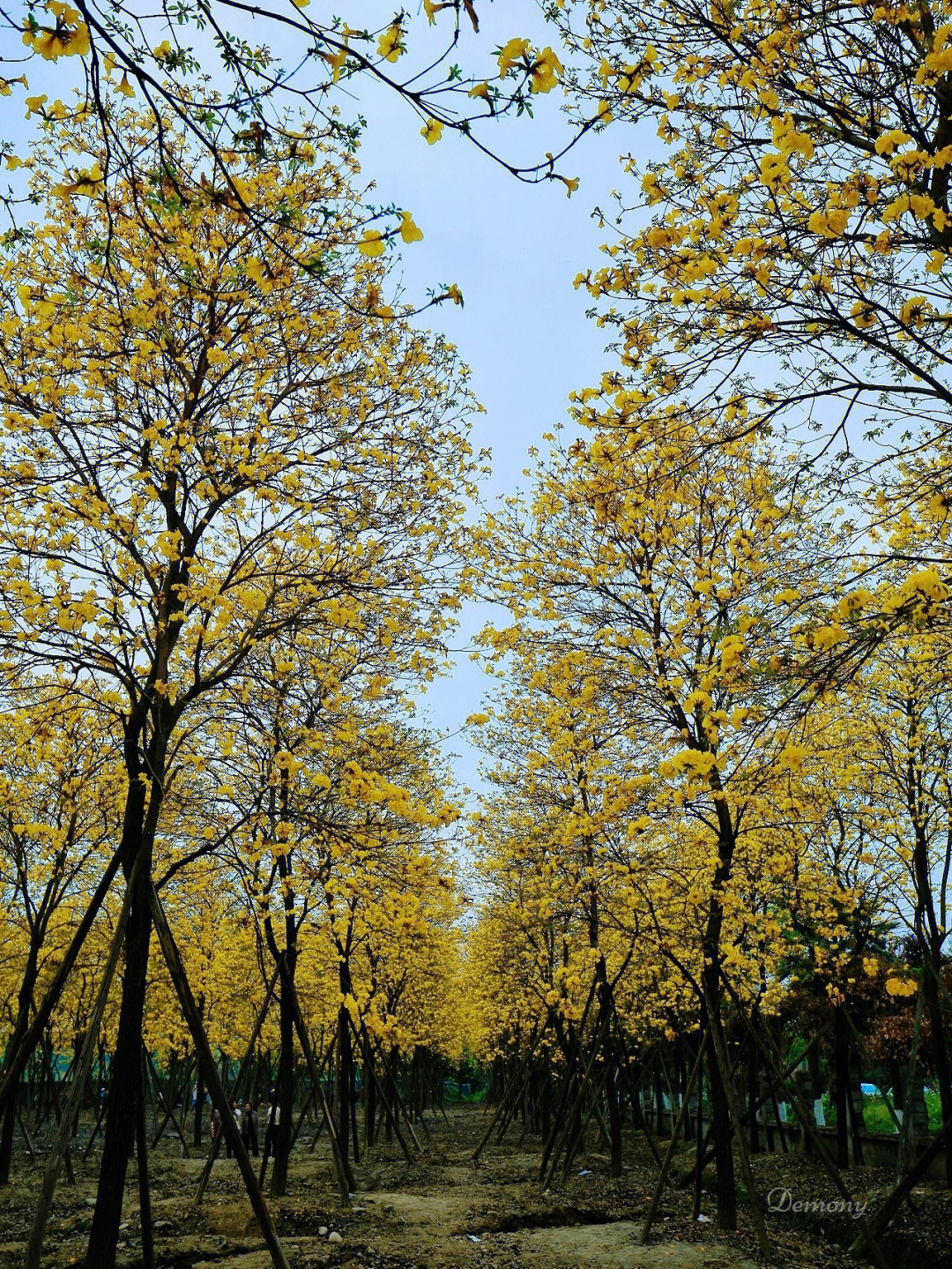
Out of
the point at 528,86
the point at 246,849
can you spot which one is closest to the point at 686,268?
the point at 528,86

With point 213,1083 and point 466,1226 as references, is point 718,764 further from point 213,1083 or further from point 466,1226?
point 466,1226

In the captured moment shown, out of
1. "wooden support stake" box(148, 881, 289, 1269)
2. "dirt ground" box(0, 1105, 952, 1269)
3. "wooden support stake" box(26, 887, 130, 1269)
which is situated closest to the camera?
"wooden support stake" box(26, 887, 130, 1269)

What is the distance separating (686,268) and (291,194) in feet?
10.6

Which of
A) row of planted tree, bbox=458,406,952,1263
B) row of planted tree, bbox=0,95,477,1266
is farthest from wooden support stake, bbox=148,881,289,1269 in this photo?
row of planted tree, bbox=458,406,952,1263

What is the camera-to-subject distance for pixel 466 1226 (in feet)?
35.4

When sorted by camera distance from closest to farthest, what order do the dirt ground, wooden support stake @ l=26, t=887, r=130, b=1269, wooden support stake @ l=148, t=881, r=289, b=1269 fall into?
wooden support stake @ l=26, t=887, r=130, b=1269, wooden support stake @ l=148, t=881, r=289, b=1269, the dirt ground

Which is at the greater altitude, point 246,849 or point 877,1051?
point 246,849

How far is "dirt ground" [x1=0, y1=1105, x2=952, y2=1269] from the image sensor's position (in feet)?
28.2

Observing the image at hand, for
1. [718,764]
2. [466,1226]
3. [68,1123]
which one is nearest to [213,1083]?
[68,1123]

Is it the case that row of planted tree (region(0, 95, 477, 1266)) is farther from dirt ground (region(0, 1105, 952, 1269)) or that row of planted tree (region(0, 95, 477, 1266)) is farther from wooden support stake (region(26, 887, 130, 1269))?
dirt ground (region(0, 1105, 952, 1269))

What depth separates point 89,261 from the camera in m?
6.76

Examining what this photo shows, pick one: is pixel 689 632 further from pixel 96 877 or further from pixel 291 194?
pixel 96 877

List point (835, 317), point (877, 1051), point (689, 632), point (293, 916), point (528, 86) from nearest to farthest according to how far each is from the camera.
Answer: point (528, 86), point (835, 317), point (689, 632), point (293, 916), point (877, 1051)

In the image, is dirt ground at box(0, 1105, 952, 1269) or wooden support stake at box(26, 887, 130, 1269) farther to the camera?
dirt ground at box(0, 1105, 952, 1269)
